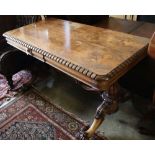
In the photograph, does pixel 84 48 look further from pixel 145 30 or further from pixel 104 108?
pixel 145 30

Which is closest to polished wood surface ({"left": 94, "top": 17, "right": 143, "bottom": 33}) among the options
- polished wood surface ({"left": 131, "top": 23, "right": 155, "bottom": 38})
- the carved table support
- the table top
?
polished wood surface ({"left": 131, "top": 23, "right": 155, "bottom": 38})

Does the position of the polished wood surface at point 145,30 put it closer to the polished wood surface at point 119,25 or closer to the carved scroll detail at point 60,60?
the polished wood surface at point 119,25

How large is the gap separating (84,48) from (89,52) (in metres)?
0.06

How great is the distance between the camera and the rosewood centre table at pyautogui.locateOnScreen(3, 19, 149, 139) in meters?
0.97

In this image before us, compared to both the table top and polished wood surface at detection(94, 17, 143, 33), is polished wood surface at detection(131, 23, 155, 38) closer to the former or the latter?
polished wood surface at detection(94, 17, 143, 33)

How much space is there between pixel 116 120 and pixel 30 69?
96 cm

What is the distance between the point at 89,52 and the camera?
111cm

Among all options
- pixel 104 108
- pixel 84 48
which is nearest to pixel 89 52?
pixel 84 48

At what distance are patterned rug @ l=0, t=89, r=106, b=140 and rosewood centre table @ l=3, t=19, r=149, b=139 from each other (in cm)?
15

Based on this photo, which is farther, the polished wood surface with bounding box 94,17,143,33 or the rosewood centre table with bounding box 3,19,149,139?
the polished wood surface with bounding box 94,17,143,33

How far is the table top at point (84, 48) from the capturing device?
3.17 feet

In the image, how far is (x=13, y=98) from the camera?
1664 mm

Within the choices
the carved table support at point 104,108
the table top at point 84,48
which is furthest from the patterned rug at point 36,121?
the table top at point 84,48
